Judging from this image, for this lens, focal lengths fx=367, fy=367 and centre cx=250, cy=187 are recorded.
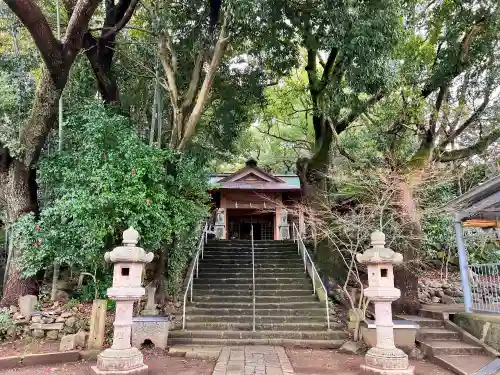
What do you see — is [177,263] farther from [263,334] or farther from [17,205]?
[17,205]

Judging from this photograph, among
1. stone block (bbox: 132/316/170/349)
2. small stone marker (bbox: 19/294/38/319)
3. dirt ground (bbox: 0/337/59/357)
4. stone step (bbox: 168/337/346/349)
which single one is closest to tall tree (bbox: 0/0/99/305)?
small stone marker (bbox: 19/294/38/319)

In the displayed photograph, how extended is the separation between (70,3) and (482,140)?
36.8 ft

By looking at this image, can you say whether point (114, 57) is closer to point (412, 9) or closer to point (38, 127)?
point (38, 127)

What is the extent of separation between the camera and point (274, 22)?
873cm

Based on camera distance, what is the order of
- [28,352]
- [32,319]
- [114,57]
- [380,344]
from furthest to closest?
[114,57], [32,319], [28,352], [380,344]

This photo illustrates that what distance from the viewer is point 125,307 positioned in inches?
239

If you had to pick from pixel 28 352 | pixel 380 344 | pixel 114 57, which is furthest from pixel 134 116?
pixel 380 344

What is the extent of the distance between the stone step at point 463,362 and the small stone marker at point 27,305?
8.25 meters

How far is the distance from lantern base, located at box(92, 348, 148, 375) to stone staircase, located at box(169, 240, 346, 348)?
7.29 ft

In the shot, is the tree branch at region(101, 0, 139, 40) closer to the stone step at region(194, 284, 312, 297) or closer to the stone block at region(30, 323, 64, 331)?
the stone block at region(30, 323, 64, 331)

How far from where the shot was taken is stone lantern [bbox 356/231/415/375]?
19.2 ft

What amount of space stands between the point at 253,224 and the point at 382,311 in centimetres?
1297

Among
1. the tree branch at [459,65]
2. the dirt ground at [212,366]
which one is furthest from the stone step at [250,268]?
the tree branch at [459,65]

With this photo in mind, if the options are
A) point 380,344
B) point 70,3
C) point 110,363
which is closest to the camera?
point 110,363
